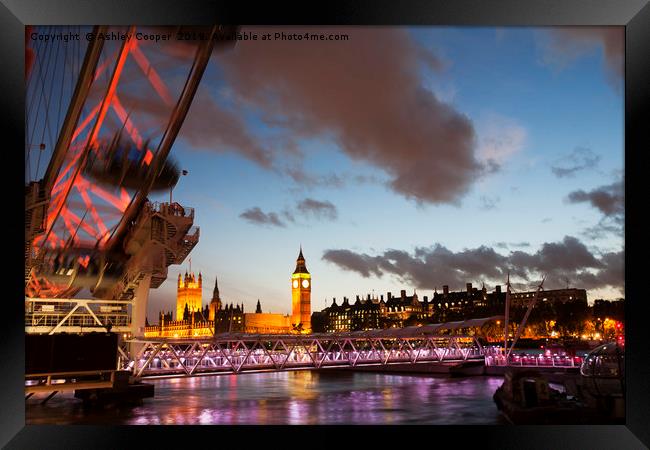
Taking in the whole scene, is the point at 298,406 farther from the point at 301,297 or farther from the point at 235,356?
the point at 301,297

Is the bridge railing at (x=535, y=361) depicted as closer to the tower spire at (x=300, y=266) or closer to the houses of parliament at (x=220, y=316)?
the houses of parliament at (x=220, y=316)

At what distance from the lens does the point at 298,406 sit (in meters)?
29.1

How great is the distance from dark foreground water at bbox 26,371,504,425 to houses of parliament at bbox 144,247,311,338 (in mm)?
76377

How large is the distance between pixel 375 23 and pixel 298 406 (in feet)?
65.5

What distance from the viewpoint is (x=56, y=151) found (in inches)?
983

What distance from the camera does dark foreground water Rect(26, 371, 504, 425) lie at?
23312mm

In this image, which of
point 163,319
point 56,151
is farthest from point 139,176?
point 163,319

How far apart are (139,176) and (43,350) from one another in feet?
31.2

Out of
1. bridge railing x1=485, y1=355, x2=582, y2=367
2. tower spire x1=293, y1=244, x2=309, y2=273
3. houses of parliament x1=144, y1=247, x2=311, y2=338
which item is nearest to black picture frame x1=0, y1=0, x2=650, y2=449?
bridge railing x1=485, y1=355, x2=582, y2=367

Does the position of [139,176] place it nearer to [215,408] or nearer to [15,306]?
[215,408]

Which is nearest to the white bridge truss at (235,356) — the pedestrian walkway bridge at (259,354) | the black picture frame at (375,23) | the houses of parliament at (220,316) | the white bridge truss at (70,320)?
the pedestrian walkway bridge at (259,354)

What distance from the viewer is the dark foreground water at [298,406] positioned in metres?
23.3

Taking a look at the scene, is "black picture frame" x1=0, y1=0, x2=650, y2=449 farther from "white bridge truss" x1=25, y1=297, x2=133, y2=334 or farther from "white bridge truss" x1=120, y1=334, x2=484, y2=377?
"white bridge truss" x1=120, y1=334, x2=484, y2=377

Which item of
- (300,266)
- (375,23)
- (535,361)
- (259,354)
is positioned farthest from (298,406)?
(300,266)
